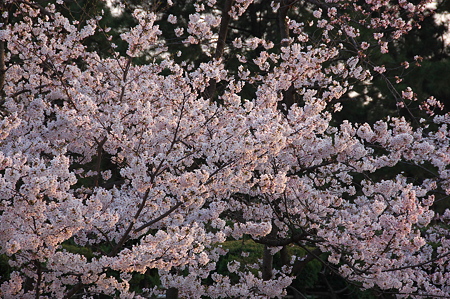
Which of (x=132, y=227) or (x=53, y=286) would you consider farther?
(x=53, y=286)

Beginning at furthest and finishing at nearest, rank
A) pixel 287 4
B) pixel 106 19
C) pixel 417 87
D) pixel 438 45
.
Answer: pixel 438 45 → pixel 417 87 → pixel 106 19 → pixel 287 4

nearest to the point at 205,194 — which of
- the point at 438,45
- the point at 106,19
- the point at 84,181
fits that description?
the point at 84,181

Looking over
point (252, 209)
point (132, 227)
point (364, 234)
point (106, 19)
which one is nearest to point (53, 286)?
point (132, 227)

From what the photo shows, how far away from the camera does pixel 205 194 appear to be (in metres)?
4.32

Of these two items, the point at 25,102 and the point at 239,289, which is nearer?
the point at 239,289

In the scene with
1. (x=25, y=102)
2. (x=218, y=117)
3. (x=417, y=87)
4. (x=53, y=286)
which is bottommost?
(x=53, y=286)

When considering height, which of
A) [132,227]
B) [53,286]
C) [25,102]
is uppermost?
[25,102]

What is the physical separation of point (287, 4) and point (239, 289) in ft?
14.1

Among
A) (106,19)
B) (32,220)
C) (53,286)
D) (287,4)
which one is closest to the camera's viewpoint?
(32,220)

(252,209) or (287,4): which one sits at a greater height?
(287,4)

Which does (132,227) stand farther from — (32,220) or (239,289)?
(239,289)

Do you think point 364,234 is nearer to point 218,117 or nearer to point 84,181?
point 218,117

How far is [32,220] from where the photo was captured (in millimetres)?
3773

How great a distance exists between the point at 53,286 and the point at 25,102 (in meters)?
2.57
